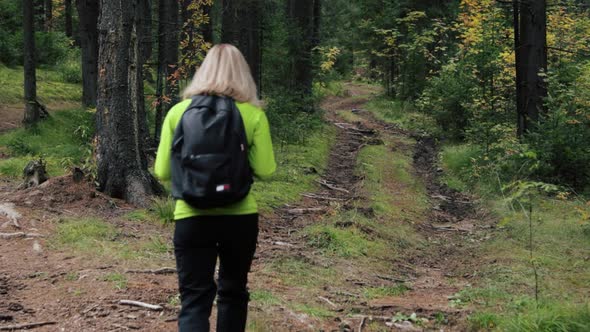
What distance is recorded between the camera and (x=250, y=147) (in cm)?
362

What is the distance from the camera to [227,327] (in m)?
3.86

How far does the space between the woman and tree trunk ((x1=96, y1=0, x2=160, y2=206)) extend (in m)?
5.38

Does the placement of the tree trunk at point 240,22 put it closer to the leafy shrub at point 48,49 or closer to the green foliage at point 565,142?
the green foliage at point 565,142

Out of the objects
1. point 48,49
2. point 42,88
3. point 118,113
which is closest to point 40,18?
point 48,49

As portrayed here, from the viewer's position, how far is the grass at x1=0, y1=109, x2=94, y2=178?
1186cm

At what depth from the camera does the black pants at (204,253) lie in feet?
11.6

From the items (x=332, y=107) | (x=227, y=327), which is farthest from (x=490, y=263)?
(x=332, y=107)

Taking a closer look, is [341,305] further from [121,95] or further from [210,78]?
[121,95]

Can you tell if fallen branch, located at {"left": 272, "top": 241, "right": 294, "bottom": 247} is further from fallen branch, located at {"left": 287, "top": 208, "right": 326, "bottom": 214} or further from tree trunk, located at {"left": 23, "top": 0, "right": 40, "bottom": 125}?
tree trunk, located at {"left": 23, "top": 0, "right": 40, "bottom": 125}

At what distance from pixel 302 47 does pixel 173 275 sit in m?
15.2

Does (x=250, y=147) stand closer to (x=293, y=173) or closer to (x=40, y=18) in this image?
(x=293, y=173)

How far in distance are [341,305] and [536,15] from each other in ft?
29.7

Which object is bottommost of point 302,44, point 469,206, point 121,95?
point 469,206

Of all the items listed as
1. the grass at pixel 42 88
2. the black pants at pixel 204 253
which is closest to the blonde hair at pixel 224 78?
the black pants at pixel 204 253
